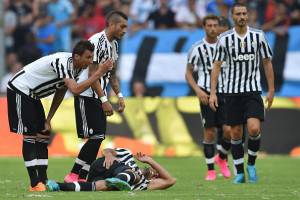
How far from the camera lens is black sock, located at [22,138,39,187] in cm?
1266

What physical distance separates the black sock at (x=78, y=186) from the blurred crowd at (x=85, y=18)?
10.5 meters

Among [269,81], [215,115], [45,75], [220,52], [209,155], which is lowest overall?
[209,155]

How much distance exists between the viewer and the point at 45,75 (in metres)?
12.6

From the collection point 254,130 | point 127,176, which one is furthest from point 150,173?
point 254,130

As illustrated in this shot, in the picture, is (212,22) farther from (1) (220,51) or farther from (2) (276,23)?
(2) (276,23)

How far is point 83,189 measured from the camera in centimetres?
1237

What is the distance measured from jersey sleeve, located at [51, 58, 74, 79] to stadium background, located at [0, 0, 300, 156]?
805 centimetres

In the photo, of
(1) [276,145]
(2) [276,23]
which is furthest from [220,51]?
(2) [276,23]

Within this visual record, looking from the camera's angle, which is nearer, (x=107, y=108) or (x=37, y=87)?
(x=37, y=87)

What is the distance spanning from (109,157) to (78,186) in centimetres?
53

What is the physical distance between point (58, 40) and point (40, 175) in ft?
38.2

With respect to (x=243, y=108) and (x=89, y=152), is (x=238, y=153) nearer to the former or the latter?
(x=243, y=108)

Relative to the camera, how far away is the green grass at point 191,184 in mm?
11812

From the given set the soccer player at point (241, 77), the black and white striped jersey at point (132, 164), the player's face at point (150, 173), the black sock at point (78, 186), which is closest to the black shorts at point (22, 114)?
the black sock at point (78, 186)
